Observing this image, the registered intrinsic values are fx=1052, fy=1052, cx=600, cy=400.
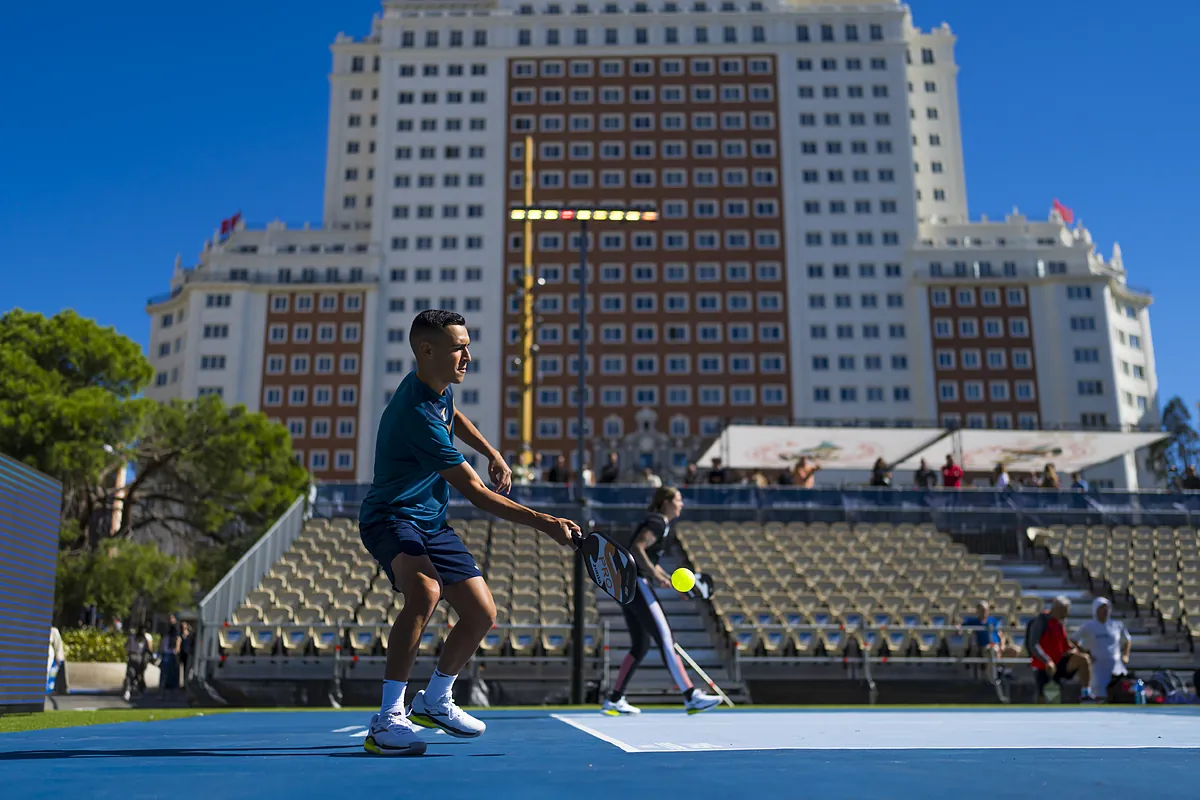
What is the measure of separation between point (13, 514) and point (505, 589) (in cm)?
1122

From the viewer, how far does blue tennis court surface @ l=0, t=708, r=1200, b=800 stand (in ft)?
12.1

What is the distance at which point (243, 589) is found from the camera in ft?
63.8

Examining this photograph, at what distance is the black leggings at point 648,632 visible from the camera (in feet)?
30.6

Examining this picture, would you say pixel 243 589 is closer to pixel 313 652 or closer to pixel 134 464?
pixel 313 652

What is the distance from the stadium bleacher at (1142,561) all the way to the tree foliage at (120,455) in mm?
25948

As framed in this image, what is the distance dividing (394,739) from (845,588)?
17.5 m

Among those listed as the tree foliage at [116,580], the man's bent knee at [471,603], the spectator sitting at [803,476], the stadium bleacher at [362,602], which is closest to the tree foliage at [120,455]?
the tree foliage at [116,580]

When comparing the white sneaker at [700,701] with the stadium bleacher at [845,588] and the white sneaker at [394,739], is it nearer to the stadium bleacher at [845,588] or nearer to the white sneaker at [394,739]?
the white sneaker at [394,739]

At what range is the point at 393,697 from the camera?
531cm

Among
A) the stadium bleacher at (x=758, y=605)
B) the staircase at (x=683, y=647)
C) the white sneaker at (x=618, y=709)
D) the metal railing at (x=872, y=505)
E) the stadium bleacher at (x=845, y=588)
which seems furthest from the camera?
the metal railing at (x=872, y=505)

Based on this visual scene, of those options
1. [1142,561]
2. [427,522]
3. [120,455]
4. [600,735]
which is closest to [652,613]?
[600,735]

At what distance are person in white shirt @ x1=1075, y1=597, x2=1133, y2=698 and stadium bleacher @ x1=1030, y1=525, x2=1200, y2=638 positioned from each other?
7.51m

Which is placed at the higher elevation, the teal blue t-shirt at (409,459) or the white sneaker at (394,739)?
the teal blue t-shirt at (409,459)

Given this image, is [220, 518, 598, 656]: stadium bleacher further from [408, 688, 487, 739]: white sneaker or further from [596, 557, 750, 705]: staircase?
[408, 688, 487, 739]: white sneaker
